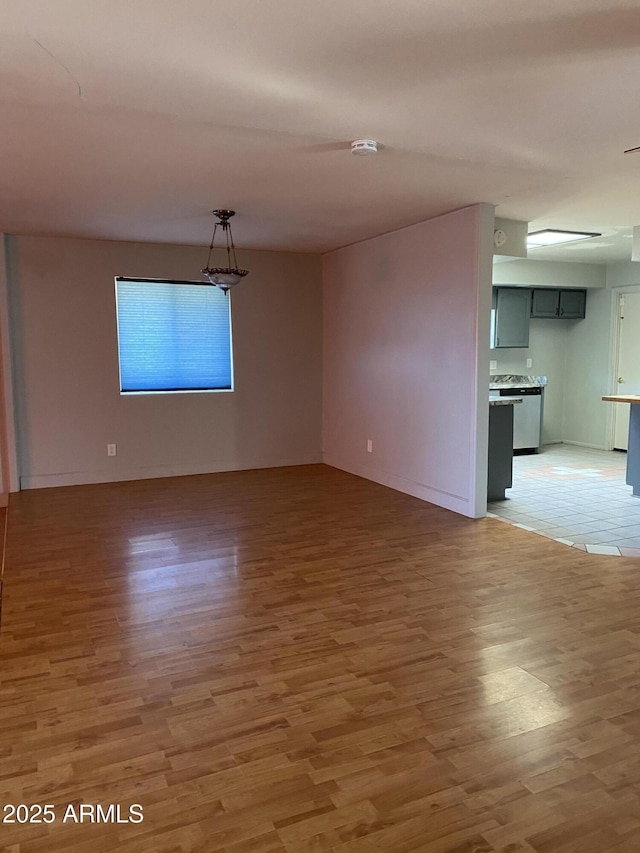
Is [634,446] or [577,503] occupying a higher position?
[634,446]

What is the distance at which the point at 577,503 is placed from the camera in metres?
5.45

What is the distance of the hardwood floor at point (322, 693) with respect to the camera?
1.74 metres

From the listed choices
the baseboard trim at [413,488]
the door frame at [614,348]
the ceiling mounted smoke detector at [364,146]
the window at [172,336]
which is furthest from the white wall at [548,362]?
the ceiling mounted smoke detector at [364,146]

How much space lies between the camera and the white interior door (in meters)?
7.93

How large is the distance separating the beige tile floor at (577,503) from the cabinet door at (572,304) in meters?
1.97

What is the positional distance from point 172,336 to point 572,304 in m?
5.39

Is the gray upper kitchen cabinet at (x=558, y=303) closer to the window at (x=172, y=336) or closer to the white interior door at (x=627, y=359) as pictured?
the white interior door at (x=627, y=359)

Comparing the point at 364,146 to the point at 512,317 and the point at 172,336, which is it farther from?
the point at 512,317

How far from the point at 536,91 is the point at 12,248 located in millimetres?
4961

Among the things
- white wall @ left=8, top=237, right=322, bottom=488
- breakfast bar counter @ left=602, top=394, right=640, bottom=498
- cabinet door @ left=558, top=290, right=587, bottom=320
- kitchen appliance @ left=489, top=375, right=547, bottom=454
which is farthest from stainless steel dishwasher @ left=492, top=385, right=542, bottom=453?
white wall @ left=8, top=237, right=322, bottom=488

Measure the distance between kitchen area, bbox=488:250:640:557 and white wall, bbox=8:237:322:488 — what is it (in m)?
2.54

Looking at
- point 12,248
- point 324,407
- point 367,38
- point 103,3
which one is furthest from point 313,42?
point 324,407

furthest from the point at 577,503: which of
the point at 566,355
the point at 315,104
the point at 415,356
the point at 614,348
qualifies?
the point at 315,104

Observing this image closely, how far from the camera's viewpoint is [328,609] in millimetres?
3176
